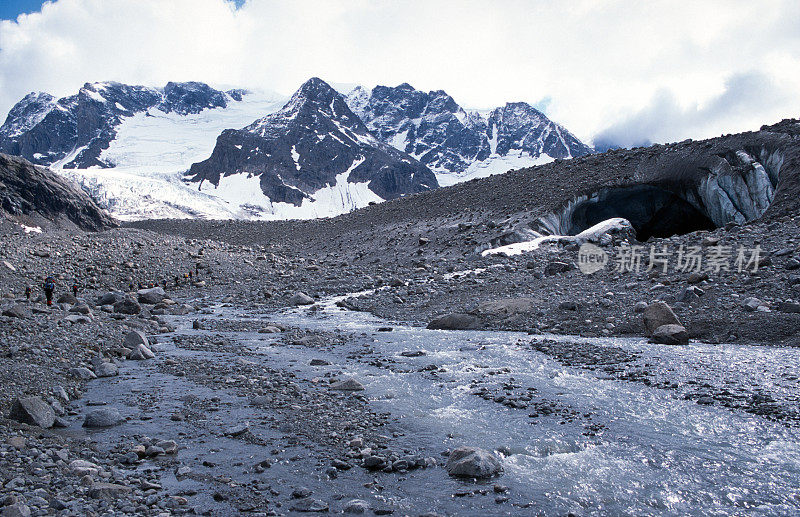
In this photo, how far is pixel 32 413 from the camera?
809cm

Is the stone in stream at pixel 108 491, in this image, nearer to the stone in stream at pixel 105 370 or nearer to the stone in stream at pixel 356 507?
the stone in stream at pixel 356 507

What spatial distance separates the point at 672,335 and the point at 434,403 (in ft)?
23.5

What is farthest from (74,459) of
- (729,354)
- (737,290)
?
(737,290)

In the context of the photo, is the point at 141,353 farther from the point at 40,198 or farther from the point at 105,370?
the point at 40,198

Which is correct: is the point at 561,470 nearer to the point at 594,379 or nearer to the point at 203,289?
the point at 594,379

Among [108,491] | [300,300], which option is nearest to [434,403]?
[108,491]

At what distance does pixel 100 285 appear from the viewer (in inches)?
1124

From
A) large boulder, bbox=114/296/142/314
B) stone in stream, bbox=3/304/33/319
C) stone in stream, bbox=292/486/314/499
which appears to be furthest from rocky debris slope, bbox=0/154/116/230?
stone in stream, bbox=292/486/314/499

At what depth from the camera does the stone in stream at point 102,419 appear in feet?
27.2

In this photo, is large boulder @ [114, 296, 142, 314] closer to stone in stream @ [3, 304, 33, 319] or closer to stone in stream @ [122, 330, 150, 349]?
stone in stream @ [3, 304, 33, 319]

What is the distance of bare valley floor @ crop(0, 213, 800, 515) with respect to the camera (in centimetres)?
624

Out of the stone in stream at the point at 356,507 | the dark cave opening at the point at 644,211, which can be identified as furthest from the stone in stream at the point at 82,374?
the dark cave opening at the point at 644,211

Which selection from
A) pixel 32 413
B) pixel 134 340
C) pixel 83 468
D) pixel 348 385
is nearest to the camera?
pixel 83 468

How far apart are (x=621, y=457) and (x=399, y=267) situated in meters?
24.1
